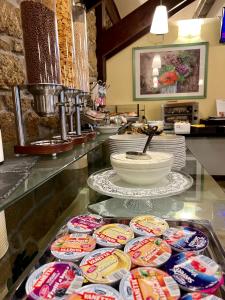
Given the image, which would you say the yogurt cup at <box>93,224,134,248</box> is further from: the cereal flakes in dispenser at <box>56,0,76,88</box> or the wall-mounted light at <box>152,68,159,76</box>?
the wall-mounted light at <box>152,68,159,76</box>

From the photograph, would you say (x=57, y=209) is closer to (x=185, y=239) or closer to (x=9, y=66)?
(x=185, y=239)

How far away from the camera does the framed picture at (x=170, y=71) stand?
3.08 metres

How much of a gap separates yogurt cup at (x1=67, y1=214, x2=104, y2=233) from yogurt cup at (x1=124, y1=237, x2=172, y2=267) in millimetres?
99

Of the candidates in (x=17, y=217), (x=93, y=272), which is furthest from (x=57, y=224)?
(x=93, y=272)

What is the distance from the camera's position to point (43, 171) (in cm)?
60

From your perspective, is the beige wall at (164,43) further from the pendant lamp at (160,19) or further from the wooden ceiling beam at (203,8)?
Result: the wooden ceiling beam at (203,8)

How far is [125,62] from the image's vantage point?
3.19 metres

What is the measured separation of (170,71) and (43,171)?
116 inches

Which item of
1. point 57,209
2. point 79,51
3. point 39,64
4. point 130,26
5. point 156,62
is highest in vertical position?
point 130,26

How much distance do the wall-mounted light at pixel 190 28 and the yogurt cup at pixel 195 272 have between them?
10.6 ft

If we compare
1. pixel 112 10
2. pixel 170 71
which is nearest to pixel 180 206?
pixel 170 71

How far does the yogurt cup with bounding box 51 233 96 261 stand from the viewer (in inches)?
16.1

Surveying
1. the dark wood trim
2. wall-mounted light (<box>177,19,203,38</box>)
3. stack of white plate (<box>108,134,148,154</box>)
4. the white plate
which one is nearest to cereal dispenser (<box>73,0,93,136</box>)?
stack of white plate (<box>108,134,148,154</box>)

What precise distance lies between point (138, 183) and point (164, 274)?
320 mm
